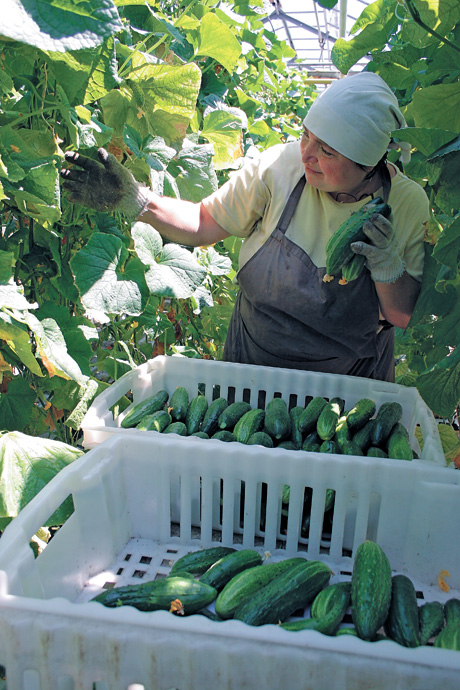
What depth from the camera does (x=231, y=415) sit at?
190 cm

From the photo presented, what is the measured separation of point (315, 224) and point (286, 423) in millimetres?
816

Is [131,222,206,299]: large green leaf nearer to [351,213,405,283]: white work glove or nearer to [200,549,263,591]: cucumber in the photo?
[351,213,405,283]: white work glove

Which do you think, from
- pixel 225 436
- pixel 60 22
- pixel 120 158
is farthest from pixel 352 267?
pixel 60 22

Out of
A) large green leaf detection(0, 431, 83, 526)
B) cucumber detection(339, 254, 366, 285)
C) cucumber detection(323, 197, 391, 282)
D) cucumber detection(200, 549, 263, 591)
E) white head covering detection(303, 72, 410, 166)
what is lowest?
cucumber detection(200, 549, 263, 591)

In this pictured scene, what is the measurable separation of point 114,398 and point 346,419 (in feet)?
2.48

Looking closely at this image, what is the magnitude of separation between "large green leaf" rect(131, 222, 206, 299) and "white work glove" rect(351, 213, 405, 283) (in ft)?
1.75

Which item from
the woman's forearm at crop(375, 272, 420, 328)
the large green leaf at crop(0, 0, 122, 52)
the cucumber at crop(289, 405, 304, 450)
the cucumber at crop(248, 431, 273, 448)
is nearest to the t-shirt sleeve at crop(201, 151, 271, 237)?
the woman's forearm at crop(375, 272, 420, 328)

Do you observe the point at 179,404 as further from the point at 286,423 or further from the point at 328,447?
the point at 328,447

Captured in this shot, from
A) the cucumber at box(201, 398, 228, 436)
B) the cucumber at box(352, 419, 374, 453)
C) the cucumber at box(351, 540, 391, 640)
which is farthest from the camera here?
the cucumber at box(201, 398, 228, 436)

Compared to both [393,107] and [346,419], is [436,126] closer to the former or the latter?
[393,107]

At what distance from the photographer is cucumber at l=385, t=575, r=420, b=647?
1189 millimetres

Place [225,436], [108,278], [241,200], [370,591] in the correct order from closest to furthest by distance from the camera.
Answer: [370,591]
[108,278]
[225,436]
[241,200]

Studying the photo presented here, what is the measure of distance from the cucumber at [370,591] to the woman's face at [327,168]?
123cm

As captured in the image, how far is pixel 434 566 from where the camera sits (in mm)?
1457
